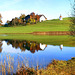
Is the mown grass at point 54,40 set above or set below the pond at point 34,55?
below

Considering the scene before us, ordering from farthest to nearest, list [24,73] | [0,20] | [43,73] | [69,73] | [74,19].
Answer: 1. [0,20]
2. [74,19]
3. [69,73]
4. [24,73]
5. [43,73]

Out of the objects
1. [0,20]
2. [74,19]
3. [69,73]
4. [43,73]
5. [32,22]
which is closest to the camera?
[43,73]

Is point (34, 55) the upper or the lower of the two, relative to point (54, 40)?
upper

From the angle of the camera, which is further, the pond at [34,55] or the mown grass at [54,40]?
the mown grass at [54,40]

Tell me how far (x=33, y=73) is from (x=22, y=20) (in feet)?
424

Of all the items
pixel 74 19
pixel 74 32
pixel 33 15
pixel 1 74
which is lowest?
pixel 1 74

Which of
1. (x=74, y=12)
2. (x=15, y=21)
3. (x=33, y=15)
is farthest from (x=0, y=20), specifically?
(x=74, y=12)

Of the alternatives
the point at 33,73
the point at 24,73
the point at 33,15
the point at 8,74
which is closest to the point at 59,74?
the point at 33,73

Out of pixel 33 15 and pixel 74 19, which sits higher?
pixel 33 15

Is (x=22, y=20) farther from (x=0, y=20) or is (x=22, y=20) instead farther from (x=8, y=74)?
(x=8, y=74)

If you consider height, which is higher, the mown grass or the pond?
the pond

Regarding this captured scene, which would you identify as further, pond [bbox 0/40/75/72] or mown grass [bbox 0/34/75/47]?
mown grass [bbox 0/34/75/47]

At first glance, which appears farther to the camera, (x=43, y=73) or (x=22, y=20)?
(x=22, y=20)

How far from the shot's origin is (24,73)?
1122 cm
